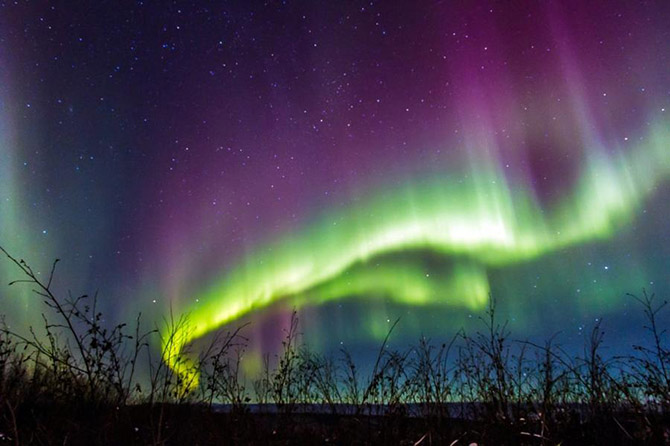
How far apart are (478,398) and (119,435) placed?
5.56 m

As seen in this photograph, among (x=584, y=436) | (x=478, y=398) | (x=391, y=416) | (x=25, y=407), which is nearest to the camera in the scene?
(x=391, y=416)

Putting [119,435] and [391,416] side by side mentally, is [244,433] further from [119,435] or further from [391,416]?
[391,416]

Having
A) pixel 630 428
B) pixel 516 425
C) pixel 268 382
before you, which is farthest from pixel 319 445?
pixel 630 428

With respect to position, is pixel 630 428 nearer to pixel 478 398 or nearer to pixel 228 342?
pixel 478 398

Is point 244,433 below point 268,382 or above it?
below

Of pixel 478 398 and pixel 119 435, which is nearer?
pixel 119 435

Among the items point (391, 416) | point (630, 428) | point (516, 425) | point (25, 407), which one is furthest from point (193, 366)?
point (630, 428)

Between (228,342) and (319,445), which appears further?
(319,445)

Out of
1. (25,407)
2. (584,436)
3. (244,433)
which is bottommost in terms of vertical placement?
(584,436)

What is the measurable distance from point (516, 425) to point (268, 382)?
3.54 metres

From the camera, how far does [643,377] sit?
657 centimetres

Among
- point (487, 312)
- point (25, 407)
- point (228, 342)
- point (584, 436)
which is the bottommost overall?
point (584, 436)

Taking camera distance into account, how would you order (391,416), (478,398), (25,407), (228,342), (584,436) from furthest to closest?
(478,398) → (25,407) → (584,436) → (391,416) → (228,342)

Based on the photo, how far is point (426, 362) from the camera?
21.8 feet
